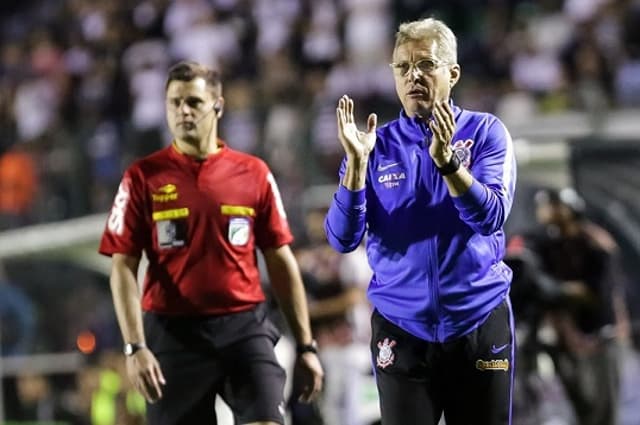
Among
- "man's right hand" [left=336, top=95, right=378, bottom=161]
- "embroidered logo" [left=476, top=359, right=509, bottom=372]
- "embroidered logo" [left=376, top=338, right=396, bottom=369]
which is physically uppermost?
"man's right hand" [left=336, top=95, right=378, bottom=161]

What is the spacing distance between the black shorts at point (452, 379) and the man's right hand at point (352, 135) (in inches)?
27.9

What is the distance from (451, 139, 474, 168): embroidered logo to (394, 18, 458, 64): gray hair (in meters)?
0.30

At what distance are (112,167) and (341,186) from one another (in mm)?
11284

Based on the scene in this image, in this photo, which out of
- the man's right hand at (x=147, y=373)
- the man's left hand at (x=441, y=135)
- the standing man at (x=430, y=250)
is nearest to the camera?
the man's left hand at (x=441, y=135)

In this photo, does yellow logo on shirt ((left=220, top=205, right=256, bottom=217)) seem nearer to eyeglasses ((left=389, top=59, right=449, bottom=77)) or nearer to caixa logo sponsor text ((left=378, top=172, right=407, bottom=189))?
caixa logo sponsor text ((left=378, top=172, right=407, bottom=189))

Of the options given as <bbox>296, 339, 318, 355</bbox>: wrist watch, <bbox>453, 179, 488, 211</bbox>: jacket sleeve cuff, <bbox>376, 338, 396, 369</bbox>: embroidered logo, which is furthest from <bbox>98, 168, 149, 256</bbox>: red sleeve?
<bbox>453, 179, 488, 211</bbox>: jacket sleeve cuff

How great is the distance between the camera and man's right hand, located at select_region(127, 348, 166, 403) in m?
6.16

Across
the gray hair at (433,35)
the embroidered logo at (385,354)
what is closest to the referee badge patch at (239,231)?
the embroidered logo at (385,354)

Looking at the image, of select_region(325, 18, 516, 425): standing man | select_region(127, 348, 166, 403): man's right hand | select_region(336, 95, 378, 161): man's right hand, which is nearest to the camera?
select_region(336, 95, 378, 161): man's right hand

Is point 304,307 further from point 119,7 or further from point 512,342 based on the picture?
point 119,7

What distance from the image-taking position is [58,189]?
55.3 feet

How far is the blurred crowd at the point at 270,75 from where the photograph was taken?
14.0 metres

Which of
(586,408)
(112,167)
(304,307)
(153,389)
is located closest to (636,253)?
(586,408)

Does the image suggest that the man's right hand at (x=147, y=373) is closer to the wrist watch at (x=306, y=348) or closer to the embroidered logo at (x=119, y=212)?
the embroidered logo at (x=119, y=212)
